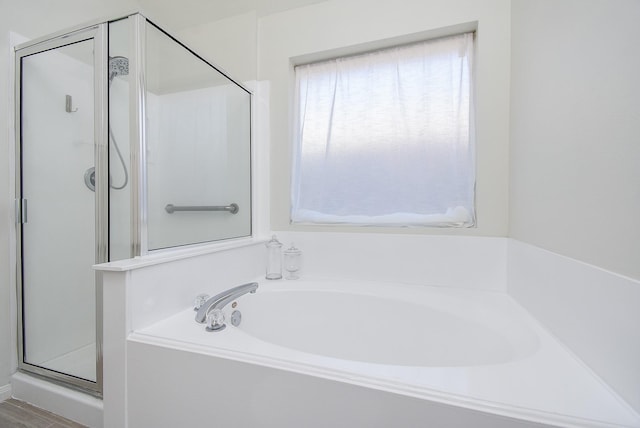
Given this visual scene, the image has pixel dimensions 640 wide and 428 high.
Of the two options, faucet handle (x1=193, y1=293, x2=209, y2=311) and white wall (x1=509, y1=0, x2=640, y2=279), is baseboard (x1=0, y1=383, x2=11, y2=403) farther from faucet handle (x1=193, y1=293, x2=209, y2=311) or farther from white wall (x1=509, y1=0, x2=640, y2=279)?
white wall (x1=509, y1=0, x2=640, y2=279)

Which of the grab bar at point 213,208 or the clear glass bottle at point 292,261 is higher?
the grab bar at point 213,208

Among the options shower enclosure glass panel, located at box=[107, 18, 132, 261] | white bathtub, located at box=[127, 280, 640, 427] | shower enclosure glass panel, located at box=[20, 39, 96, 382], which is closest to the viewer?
white bathtub, located at box=[127, 280, 640, 427]

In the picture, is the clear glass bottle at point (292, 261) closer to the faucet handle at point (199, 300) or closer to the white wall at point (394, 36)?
the white wall at point (394, 36)

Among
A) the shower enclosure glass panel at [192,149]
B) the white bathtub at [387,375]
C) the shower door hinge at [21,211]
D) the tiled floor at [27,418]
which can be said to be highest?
the shower enclosure glass panel at [192,149]

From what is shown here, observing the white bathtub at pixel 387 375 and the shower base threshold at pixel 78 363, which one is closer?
the white bathtub at pixel 387 375

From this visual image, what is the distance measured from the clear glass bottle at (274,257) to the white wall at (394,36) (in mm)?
143

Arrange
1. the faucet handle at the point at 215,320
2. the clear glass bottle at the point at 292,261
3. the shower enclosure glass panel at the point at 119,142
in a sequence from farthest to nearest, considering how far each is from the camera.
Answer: the clear glass bottle at the point at 292,261, the shower enclosure glass panel at the point at 119,142, the faucet handle at the point at 215,320

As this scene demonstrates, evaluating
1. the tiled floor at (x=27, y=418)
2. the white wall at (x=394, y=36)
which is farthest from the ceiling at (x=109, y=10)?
the tiled floor at (x=27, y=418)

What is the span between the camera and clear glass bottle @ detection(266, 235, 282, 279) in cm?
179

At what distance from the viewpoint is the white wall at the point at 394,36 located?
4.74 feet

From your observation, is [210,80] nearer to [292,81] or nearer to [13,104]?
[292,81]

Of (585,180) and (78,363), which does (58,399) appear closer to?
(78,363)

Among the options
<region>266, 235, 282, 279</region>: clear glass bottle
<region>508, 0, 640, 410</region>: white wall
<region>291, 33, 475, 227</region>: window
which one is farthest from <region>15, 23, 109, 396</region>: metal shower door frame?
<region>508, 0, 640, 410</region>: white wall

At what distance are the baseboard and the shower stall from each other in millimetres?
96
